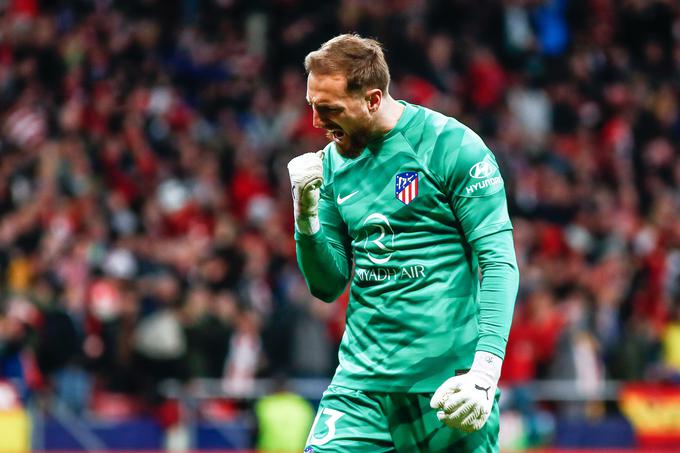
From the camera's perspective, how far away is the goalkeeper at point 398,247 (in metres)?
4.23

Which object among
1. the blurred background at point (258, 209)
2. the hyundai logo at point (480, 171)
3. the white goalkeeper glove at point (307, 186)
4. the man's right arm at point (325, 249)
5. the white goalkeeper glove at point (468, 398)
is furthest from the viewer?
the blurred background at point (258, 209)

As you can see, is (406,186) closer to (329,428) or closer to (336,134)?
(336,134)

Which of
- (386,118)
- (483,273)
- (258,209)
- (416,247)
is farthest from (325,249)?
(258,209)

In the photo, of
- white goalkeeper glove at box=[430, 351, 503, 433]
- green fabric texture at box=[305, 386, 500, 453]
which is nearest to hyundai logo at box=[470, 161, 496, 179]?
white goalkeeper glove at box=[430, 351, 503, 433]

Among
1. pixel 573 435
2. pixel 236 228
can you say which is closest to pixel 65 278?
pixel 236 228

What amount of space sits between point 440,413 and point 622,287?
11.1 metres

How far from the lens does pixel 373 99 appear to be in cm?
432

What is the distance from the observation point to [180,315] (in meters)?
12.5

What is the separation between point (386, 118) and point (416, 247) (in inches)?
18.5

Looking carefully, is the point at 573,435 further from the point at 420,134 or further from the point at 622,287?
the point at 420,134

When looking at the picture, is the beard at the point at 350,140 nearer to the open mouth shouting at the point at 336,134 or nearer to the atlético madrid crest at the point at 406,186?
the open mouth shouting at the point at 336,134

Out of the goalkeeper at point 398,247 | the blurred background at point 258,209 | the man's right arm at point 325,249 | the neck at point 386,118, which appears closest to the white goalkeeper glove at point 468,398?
the goalkeeper at point 398,247


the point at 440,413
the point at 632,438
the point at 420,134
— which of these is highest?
the point at 420,134

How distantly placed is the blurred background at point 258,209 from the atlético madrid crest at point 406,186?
25.3ft
